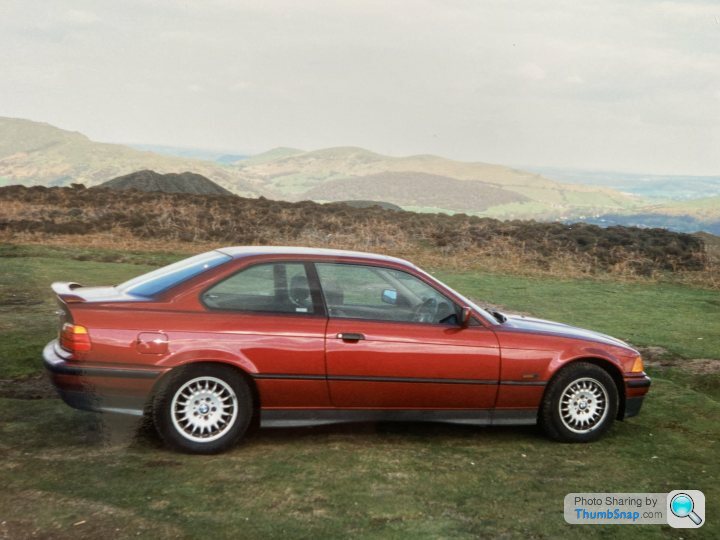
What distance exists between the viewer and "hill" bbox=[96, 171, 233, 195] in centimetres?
4347

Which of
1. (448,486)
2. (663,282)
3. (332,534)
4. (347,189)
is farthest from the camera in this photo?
(347,189)

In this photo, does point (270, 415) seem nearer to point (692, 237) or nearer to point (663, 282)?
point (663, 282)

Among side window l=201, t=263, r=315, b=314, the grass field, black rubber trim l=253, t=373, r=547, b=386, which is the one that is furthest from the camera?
side window l=201, t=263, r=315, b=314

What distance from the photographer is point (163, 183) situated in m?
45.0

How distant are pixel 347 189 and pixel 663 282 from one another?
16146 cm

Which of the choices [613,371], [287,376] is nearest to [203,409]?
[287,376]

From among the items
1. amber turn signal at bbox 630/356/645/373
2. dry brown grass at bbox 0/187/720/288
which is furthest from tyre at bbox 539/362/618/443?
dry brown grass at bbox 0/187/720/288

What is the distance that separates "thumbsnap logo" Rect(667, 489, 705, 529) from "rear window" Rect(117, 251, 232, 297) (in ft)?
11.7

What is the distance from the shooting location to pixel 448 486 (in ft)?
16.6

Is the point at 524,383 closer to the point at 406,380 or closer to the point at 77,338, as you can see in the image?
the point at 406,380

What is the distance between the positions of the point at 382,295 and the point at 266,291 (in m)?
0.93

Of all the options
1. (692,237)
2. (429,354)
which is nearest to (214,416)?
(429,354)

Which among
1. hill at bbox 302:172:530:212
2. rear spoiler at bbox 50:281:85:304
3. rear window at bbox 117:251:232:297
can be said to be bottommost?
rear spoiler at bbox 50:281:85:304

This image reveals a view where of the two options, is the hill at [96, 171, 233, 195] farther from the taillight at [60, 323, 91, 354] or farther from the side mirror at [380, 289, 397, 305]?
the taillight at [60, 323, 91, 354]
